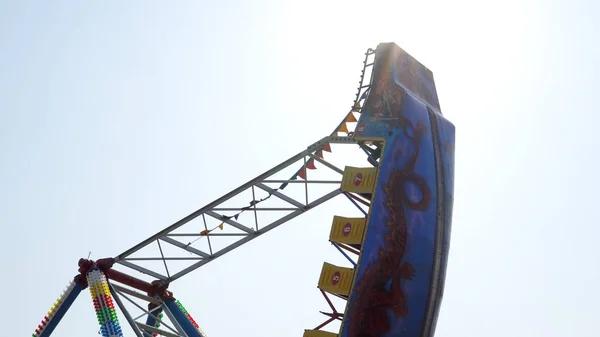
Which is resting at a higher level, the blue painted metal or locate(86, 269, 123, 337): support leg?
the blue painted metal

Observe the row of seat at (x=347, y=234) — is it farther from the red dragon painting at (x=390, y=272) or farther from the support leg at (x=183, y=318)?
the support leg at (x=183, y=318)

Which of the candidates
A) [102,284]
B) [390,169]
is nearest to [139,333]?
[102,284]

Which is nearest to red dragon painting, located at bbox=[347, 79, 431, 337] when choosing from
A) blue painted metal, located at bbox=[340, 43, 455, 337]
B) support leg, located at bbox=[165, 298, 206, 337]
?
blue painted metal, located at bbox=[340, 43, 455, 337]

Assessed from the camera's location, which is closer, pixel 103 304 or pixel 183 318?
pixel 103 304

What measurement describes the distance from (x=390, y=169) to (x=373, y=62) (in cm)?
579

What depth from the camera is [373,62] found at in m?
33.6

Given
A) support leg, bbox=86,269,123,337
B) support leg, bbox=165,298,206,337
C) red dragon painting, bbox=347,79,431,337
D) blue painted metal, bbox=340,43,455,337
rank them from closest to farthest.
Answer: red dragon painting, bbox=347,79,431,337 < blue painted metal, bbox=340,43,455,337 < support leg, bbox=86,269,123,337 < support leg, bbox=165,298,206,337

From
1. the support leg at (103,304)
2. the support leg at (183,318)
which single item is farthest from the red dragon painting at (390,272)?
the support leg at (103,304)

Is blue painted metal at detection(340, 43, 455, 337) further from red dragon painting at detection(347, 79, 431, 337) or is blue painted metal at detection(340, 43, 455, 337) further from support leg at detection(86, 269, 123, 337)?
support leg at detection(86, 269, 123, 337)

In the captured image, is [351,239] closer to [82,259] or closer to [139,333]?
[139,333]

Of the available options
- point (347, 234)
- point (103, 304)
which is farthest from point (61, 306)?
point (347, 234)

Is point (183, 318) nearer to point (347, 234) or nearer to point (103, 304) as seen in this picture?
point (103, 304)

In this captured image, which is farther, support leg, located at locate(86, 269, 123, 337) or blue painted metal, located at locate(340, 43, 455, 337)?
support leg, located at locate(86, 269, 123, 337)

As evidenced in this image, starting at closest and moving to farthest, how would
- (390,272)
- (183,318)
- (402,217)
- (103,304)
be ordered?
(390,272) → (402,217) → (103,304) → (183,318)
